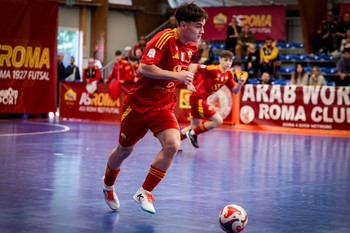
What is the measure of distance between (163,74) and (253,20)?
25.4 meters

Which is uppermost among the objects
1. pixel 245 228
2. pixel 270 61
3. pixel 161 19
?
pixel 161 19

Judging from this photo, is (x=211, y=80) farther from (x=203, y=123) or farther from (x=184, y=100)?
(x=184, y=100)

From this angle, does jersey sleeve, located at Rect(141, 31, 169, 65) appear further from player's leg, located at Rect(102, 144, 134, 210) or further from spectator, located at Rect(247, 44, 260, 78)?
spectator, located at Rect(247, 44, 260, 78)

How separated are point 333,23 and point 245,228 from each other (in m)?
22.1

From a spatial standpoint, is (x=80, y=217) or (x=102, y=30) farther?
(x=102, y=30)

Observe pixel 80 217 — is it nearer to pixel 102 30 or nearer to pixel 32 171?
pixel 32 171

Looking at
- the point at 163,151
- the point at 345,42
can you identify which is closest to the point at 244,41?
the point at 345,42

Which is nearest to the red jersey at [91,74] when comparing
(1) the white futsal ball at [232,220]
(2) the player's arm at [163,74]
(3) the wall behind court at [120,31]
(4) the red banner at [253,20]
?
(4) the red banner at [253,20]

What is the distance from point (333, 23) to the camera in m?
27.8

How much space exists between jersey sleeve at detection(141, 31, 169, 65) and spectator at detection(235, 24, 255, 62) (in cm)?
2068

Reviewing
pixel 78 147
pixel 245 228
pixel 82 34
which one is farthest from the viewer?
pixel 82 34

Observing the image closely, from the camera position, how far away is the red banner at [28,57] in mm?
23688

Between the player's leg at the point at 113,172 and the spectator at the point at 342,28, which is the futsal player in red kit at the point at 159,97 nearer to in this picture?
the player's leg at the point at 113,172

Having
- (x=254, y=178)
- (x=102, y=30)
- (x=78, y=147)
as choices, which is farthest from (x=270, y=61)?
(x=254, y=178)
